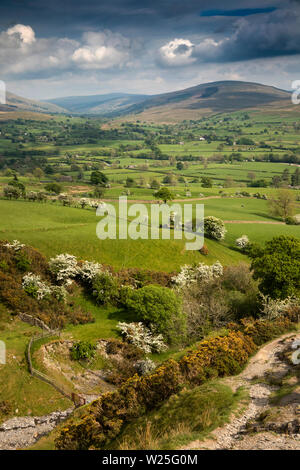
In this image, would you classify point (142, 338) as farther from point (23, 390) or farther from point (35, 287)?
point (35, 287)

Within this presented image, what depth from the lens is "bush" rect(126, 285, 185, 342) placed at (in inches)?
1447

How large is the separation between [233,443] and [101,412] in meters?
9.24

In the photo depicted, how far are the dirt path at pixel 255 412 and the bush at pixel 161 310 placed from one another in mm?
12669

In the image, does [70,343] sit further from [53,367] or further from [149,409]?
[149,409]

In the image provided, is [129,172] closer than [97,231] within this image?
No

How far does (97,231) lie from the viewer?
62.9m

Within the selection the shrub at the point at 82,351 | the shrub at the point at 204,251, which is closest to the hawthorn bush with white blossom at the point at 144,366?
the shrub at the point at 82,351

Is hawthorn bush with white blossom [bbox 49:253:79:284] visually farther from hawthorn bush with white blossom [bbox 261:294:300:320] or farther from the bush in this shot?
hawthorn bush with white blossom [bbox 261:294:300:320]

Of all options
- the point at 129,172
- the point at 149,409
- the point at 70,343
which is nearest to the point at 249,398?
the point at 149,409

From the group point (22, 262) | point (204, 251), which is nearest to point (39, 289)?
point (22, 262)
